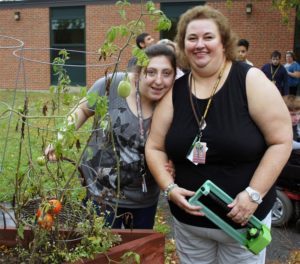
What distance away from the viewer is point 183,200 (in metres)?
1.99

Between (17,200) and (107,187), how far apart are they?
0.64 meters

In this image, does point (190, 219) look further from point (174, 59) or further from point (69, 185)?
point (174, 59)

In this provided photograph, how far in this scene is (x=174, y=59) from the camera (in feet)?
7.11

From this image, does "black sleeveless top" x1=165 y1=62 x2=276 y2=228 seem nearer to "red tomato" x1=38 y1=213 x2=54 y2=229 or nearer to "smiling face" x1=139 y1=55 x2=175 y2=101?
"smiling face" x1=139 y1=55 x2=175 y2=101

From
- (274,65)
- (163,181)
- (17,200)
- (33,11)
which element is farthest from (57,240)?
(33,11)

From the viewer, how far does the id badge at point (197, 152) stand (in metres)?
1.92

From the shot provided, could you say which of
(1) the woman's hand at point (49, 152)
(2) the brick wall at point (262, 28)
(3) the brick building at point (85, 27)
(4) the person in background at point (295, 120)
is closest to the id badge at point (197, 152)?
(1) the woman's hand at point (49, 152)

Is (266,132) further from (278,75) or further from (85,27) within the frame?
(85,27)

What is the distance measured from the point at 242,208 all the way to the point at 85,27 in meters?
14.5

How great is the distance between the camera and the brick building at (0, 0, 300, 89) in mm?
13188

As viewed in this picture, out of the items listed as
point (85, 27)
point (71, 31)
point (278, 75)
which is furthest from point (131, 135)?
point (71, 31)

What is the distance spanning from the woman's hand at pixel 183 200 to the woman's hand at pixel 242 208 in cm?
14

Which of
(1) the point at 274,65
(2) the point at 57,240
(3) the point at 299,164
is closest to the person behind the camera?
(2) the point at 57,240

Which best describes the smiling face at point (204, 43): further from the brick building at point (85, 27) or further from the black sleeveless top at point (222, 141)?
the brick building at point (85, 27)
